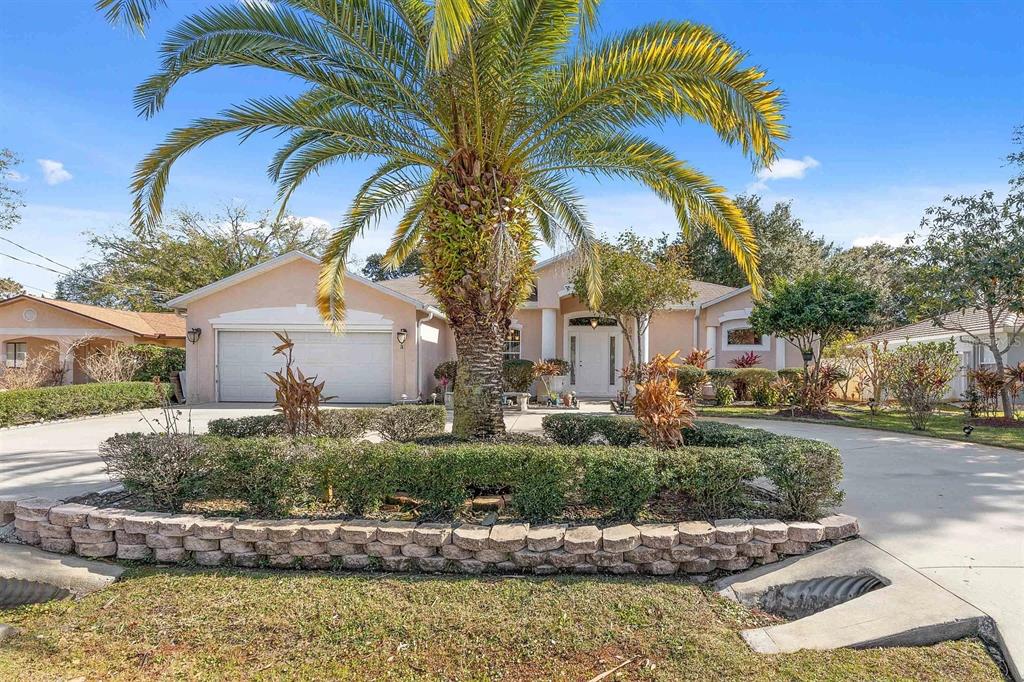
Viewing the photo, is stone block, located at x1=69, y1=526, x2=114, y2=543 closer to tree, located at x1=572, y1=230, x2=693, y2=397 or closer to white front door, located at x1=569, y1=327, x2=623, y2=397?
tree, located at x1=572, y1=230, x2=693, y2=397

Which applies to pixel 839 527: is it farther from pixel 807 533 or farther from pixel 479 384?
pixel 479 384

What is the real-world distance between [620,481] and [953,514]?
352 cm

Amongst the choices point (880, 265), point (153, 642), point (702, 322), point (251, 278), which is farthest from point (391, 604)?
point (880, 265)

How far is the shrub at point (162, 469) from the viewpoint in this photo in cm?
462

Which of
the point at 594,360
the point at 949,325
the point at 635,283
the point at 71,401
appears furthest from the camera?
the point at 949,325

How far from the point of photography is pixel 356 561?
408 centimetres

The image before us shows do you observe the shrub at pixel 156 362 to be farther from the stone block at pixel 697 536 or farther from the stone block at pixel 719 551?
the stone block at pixel 719 551

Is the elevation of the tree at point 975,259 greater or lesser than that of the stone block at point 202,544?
greater

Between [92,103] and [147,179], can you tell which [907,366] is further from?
[92,103]

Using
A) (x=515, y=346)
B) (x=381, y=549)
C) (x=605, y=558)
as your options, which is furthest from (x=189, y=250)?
(x=605, y=558)

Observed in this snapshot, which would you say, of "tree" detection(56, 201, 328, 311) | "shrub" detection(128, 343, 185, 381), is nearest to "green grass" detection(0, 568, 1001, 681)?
"shrub" detection(128, 343, 185, 381)

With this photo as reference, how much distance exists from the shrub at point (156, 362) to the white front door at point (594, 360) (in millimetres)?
13869

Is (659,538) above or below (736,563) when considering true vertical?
above

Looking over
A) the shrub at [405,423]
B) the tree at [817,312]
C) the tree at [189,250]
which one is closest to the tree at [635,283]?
the tree at [817,312]
